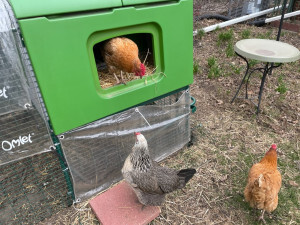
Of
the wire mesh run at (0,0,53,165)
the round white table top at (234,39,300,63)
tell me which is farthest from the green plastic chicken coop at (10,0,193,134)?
the round white table top at (234,39,300,63)

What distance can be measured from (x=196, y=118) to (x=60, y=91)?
2.23m

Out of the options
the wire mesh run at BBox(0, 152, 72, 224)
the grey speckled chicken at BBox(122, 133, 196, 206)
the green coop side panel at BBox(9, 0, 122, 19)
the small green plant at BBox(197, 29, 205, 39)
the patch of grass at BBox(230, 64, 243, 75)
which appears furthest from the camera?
the small green plant at BBox(197, 29, 205, 39)

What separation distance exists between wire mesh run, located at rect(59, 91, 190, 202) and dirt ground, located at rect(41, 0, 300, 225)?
27 centimetres

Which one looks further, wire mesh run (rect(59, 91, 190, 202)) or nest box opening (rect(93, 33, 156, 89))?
nest box opening (rect(93, 33, 156, 89))

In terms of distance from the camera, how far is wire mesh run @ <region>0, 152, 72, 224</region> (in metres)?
2.00

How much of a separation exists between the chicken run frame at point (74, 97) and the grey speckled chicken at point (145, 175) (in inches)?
14.0

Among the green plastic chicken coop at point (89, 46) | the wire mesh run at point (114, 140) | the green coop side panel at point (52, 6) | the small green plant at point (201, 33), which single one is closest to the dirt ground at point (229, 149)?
the wire mesh run at point (114, 140)

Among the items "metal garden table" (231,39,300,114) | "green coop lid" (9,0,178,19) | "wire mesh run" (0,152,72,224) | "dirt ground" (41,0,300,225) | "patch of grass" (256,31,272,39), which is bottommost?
"dirt ground" (41,0,300,225)

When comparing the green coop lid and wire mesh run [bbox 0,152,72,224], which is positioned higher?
the green coop lid

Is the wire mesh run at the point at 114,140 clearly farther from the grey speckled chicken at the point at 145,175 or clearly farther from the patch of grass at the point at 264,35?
the patch of grass at the point at 264,35

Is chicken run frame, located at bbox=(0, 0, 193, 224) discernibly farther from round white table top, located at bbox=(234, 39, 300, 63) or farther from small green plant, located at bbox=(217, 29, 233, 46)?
small green plant, located at bbox=(217, 29, 233, 46)

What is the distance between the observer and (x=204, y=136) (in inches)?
116

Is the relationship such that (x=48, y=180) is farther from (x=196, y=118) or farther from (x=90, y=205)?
(x=196, y=118)

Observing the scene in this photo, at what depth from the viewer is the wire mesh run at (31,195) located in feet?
6.58
